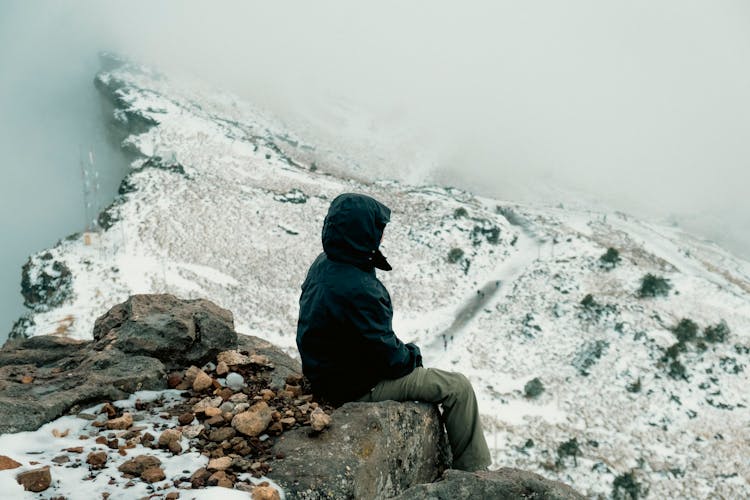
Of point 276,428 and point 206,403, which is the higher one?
point 276,428

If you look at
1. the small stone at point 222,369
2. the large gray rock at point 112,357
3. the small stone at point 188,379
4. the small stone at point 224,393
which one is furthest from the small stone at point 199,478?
the small stone at point 222,369

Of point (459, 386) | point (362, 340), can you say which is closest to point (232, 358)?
point (362, 340)

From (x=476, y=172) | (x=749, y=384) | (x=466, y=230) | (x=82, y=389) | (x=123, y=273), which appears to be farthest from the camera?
(x=476, y=172)

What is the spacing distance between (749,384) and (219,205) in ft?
130

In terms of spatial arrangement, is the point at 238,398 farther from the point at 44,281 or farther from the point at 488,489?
the point at 44,281

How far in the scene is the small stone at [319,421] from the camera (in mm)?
4449

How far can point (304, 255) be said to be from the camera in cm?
3628

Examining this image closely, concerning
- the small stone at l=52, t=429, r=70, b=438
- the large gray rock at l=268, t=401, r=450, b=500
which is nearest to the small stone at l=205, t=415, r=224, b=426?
the large gray rock at l=268, t=401, r=450, b=500

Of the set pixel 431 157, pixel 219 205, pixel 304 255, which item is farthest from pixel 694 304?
pixel 431 157

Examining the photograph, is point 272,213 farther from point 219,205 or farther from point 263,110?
point 263,110

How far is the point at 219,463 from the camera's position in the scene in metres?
3.83

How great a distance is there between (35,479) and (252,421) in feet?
5.53

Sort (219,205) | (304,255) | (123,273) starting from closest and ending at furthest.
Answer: (123,273)
(304,255)
(219,205)

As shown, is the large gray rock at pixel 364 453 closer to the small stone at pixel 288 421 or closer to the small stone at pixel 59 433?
the small stone at pixel 288 421
